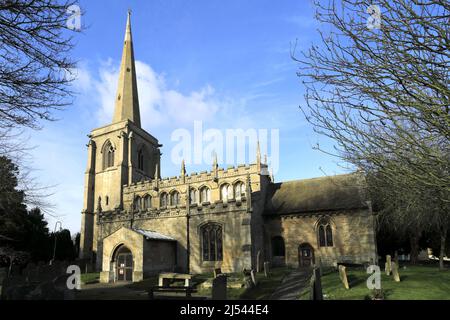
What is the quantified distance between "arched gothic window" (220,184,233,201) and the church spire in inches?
706

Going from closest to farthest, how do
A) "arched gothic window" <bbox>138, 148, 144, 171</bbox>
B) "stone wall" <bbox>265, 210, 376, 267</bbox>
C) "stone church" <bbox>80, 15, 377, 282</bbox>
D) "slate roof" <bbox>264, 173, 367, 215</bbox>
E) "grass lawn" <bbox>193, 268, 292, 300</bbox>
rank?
"grass lawn" <bbox>193, 268, 292, 300</bbox> < "stone church" <bbox>80, 15, 377, 282</bbox> < "stone wall" <bbox>265, 210, 376, 267</bbox> < "slate roof" <bbox>264, 173, 367, 215</bbox> < "arched gothic window" <bbox>138, 148, 144, 171</bbox>

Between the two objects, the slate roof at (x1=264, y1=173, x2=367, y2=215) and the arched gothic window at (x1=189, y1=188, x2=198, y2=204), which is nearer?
the slate roof at (x1=264, y1=173, x2=367, y2=215)

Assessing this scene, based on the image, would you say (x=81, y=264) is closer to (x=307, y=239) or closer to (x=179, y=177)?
(x=179, y=177)

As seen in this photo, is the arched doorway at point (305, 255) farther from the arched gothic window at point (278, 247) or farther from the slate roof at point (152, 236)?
the slate roof at point (152, 236)

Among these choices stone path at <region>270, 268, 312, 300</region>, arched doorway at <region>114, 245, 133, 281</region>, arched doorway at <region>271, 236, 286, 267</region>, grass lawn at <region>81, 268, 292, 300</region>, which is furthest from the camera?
arched doorway at <region>271, 236, 286, 267</region>

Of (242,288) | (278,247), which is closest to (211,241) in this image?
(278,247)

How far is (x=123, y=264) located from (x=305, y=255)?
14.0 meters

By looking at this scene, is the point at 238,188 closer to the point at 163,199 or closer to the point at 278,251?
the point at 163,199

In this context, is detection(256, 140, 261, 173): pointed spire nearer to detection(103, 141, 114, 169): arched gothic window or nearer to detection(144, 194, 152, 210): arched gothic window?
detection(144, 194, 152, 210): arched gothic window

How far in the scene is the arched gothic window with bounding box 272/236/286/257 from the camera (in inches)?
1109

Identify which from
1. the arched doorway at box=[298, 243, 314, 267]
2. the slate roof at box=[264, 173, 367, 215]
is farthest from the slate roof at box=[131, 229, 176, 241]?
the arched doorway at box=[298, 243, 314, 267]

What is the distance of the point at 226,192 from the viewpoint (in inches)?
1454

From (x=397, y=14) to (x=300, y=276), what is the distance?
1737 centimetres

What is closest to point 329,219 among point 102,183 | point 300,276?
point 300,276
